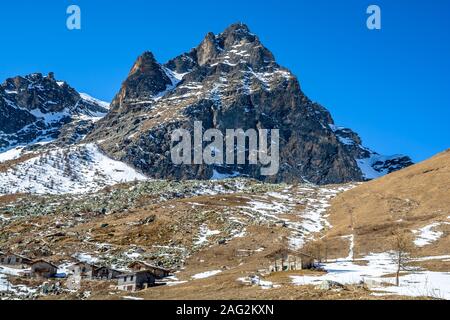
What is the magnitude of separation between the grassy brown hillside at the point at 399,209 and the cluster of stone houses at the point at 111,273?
40.9 m

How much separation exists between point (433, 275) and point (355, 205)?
347 feet

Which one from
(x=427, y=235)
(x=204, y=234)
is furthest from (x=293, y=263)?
(x=204, y=234)

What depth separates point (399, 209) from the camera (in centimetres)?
14475

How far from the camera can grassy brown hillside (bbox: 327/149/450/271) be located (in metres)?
110

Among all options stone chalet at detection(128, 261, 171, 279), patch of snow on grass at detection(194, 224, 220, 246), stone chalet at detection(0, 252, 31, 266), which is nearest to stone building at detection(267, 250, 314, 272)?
stone chalet at detection(128, 261, 171, 279)

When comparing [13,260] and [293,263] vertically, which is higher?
[293,263]

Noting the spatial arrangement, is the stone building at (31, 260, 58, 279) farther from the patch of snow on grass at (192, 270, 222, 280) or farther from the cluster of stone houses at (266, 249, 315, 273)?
the cluster of stone houses at (266, 249, 315, 273)

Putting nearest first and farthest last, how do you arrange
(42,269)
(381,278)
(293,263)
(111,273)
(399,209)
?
(381,278), (293,263), (42,269), (111,273), (399,209)

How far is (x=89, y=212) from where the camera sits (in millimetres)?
163250

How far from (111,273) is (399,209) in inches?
3515

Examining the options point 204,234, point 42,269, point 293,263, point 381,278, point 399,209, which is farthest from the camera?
point 399,209

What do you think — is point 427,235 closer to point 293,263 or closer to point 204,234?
point 293,263
